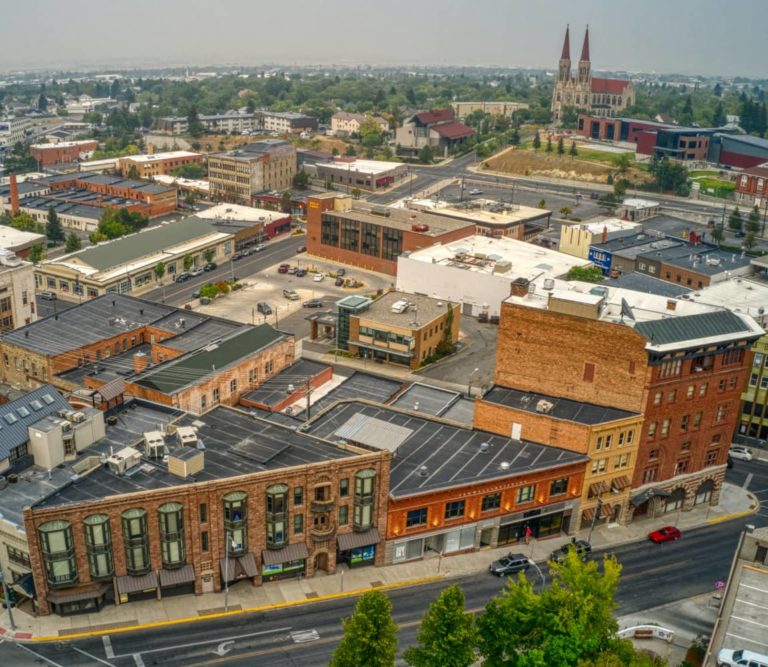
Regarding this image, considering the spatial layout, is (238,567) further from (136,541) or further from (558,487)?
(558,487)

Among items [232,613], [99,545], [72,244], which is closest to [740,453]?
[232,613]

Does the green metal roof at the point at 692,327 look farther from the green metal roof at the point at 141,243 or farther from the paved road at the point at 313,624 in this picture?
the green metal roof at the point at 141,243

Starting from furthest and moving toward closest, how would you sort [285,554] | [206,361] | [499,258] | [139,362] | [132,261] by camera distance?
[132,261] < [499,258] < [139,362] < [206,361] < [285,554]

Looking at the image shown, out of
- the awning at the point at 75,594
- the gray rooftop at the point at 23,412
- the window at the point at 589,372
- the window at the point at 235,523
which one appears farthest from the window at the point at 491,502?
the gray rooftop at the point at 23,412

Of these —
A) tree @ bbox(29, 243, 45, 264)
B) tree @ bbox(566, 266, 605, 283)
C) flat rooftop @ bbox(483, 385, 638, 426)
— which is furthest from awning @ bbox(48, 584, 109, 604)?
tree @ bbox(29, 243, 45, 264)

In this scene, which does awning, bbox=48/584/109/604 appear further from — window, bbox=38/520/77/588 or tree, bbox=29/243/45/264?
tree, bbox=29/243/45/264

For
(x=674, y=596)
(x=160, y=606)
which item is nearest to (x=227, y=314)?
(x=160, y=606)

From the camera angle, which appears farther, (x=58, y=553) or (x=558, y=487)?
(x=558, y=487)
